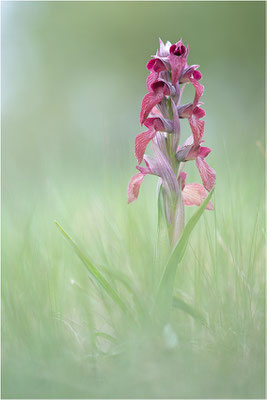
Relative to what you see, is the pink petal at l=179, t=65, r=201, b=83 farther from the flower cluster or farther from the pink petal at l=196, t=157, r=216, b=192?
the pink petal at l=196, t=157, r=216, b=192

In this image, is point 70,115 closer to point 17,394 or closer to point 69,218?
point 69,218

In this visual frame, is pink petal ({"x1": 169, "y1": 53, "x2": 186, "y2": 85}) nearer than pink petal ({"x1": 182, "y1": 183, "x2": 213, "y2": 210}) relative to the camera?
Yes

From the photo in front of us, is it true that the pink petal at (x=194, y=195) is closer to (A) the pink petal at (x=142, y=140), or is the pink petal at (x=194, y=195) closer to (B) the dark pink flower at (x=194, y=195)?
(B) the dark pink flower at (x=194, y=195)

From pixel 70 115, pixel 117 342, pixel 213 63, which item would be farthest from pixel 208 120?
pixel 117 342

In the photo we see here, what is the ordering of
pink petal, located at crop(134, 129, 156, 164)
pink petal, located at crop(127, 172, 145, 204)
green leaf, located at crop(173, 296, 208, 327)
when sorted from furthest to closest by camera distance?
pink petal, located at crop(127, 172, 145, 204), pink petal, located at crop(134, 129, 156, 164), green leaf, located at crop(173, 296, 208, 327)

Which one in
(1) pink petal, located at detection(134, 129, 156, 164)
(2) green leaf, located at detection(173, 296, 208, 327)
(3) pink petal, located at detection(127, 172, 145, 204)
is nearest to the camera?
(2) green leaf, located at detection(173, 296, 208, 327)

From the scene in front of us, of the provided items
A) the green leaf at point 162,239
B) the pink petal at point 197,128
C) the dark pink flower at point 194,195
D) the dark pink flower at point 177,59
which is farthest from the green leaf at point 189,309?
the dark pink flower at point 177,59

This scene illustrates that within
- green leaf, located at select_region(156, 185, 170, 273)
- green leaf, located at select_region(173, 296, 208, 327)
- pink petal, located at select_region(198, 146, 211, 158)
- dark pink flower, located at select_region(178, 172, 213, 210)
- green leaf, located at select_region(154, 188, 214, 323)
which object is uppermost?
pink petal, located at select_region(198, 146, 211, 158)

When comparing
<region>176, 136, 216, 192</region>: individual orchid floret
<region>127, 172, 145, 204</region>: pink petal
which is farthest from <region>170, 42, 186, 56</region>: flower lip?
<region>127, 172, 145, 204</region>: pink petal
